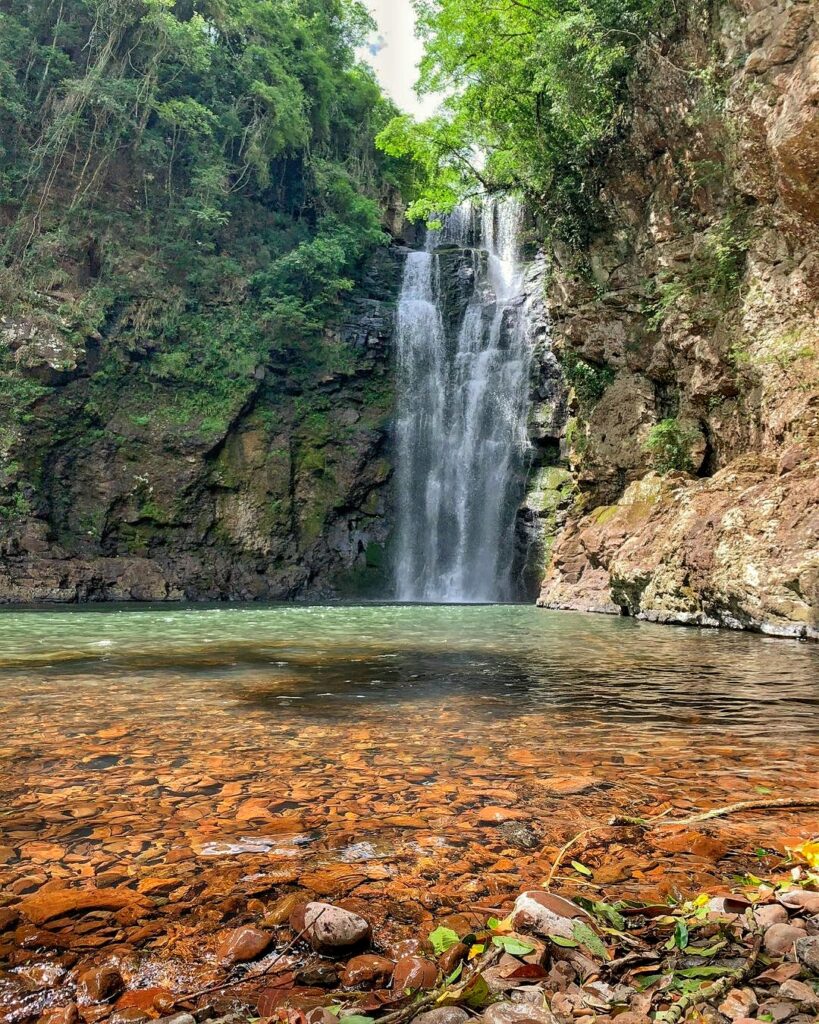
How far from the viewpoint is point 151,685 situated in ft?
16.4

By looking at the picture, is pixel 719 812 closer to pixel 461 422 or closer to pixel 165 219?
pixel 461 422

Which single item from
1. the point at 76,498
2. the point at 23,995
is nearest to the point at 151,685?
the point at 23,995

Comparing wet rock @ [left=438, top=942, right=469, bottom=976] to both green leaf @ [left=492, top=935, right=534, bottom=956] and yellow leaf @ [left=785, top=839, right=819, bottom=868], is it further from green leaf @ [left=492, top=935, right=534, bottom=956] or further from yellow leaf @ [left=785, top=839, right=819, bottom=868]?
yellow leaf @ [left=785, top=839, right=819, bottom=868]

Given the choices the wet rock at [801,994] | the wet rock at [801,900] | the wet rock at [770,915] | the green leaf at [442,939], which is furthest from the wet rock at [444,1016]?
the wet rock at [801,900]

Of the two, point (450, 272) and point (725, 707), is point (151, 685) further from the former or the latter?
point (450, 272)

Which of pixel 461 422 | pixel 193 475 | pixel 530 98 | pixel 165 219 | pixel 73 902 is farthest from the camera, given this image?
pixel 165 219

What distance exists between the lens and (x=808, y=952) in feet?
4.23

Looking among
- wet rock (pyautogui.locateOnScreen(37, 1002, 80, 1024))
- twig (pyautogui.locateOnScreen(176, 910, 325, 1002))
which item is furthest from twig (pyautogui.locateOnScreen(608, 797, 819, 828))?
wet rock (pyautogui.locateOnScreen(37, 1002, 80, 1024))

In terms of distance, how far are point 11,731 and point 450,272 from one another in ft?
78.3

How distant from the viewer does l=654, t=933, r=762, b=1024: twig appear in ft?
3.90

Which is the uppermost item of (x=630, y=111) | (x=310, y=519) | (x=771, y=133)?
(x=630, y=111)

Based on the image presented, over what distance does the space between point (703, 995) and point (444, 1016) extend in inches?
18.5

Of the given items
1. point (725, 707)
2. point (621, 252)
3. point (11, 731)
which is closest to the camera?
point (11, 731)

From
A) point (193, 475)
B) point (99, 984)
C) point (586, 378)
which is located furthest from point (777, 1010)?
point (193, 475)
